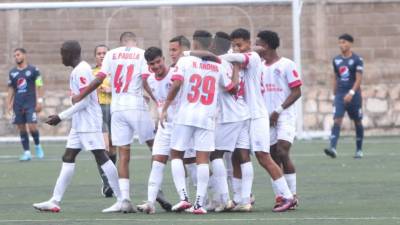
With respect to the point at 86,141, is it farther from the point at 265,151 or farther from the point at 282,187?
the point at 282,187

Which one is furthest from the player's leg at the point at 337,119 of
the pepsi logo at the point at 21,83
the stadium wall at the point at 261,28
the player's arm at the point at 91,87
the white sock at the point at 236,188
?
the player's arm at the point at 91,87

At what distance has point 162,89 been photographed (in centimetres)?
1548

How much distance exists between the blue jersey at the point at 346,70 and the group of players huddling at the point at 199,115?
334 inches

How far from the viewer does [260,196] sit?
1670 cm

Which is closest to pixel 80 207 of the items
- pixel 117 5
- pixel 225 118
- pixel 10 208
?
pixel 10 208

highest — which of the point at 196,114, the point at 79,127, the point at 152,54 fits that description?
the point at 152,54

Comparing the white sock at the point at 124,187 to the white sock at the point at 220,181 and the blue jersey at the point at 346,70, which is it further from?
the blue jersey at the point at 346,70

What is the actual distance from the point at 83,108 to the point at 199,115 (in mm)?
1417

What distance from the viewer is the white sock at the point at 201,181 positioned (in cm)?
1432

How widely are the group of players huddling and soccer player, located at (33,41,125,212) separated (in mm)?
11

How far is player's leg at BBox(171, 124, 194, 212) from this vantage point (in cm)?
1443

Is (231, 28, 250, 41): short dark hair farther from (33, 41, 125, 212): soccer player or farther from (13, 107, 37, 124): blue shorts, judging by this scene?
(13, 107, 37, 124): blue shorts

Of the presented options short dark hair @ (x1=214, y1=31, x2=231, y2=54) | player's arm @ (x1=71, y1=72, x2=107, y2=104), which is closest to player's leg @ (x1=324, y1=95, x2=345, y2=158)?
short dark hair @ (x1=214, y1=31, x2=231, y2=54)

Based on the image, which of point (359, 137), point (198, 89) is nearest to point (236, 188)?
point (198, 89)
